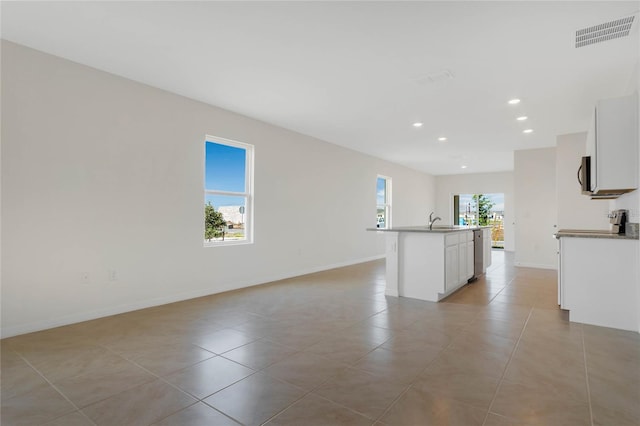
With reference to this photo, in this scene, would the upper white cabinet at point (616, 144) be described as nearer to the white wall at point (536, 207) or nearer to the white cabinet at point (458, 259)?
the white cabinet at point (458, 259)

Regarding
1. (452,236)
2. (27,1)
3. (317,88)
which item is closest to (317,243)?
(452,236)

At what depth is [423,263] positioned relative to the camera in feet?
14.1

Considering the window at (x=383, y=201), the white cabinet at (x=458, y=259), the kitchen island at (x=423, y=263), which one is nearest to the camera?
the kitchen island at (x=423, y=263)

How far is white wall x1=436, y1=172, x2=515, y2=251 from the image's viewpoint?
10461 mm

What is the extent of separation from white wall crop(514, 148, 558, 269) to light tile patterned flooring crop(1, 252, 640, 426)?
12.3 feet

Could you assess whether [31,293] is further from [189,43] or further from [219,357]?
[189,43]

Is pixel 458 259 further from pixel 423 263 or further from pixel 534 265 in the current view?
pixel 534 265

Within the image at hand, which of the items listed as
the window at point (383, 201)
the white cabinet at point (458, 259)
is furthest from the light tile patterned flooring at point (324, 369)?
the window at point (383, 201)

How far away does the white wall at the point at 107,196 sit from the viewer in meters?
3.01

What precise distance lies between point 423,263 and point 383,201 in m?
4.91

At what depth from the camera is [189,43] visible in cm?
297

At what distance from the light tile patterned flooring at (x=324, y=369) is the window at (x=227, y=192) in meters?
1.37

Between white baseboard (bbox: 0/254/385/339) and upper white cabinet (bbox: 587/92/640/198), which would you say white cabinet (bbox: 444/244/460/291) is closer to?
upper white cabinet (bbox: 587/92/640/198)

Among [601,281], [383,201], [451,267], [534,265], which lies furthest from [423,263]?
[383,201]
